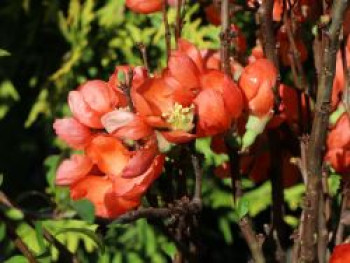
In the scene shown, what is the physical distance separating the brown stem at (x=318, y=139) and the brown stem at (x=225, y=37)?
180 millimetres

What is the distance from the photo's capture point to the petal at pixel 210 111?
96 cm

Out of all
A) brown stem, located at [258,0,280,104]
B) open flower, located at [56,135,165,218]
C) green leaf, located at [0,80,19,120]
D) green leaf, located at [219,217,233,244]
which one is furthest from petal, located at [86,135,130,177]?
green leaf, located at [0,80,19,120]

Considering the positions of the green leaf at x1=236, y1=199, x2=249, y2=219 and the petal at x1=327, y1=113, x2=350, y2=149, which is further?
the petal at x1=327, y1=113, x2=350, y2=149

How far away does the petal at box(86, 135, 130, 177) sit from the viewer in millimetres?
1002

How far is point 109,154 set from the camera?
1.00m

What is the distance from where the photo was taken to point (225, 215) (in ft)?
7.48

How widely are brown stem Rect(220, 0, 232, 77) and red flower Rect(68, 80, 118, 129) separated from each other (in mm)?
151

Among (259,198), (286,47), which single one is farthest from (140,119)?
(259,198)

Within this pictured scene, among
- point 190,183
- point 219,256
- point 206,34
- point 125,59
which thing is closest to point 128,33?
point 125,59

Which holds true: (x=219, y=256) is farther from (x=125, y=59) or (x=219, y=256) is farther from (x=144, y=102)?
(x=144, y=102)

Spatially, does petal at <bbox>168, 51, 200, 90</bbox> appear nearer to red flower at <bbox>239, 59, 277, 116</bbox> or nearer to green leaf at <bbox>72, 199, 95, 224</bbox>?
red flower at <bbox>239, 59, 277, 116</bbox>

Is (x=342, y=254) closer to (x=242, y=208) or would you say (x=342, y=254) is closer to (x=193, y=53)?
(x=242, y=208)

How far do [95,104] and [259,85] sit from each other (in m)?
0.22

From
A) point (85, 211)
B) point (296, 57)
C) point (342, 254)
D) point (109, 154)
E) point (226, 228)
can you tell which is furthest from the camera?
point (226, 228)
